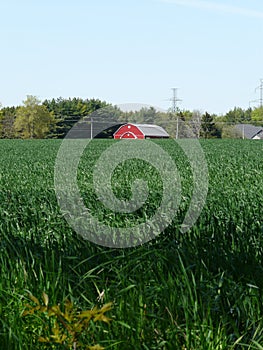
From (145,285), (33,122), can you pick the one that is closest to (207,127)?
(33,122)

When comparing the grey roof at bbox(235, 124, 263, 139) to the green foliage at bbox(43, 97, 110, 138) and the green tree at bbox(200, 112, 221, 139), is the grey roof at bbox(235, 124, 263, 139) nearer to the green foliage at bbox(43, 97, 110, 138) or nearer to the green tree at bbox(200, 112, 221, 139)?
the green tree at bbox(200, 112, 221, 139)

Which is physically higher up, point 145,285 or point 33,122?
point 33,122

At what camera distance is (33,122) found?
295ft

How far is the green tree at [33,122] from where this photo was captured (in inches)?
3521

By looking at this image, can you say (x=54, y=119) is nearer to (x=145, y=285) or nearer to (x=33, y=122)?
(x=33, y=122)

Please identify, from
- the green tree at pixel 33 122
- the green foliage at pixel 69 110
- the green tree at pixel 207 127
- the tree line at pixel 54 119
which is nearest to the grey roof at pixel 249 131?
the tree line at pixel 54 119

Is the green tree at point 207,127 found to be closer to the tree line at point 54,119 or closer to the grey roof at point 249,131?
the tree line at point 54,119

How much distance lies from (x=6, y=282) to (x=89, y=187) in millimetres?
5217

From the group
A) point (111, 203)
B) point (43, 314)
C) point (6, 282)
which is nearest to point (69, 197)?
point (111, 203)

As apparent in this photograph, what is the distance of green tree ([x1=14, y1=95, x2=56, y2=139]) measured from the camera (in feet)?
293

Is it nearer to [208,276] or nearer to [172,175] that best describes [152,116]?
[172,175]

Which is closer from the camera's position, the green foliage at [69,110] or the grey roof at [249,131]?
the green foliage at [69,110]

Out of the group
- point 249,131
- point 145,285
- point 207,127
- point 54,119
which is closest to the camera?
point 145,285

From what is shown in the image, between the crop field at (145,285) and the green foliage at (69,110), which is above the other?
the green foliage at (69,110)
